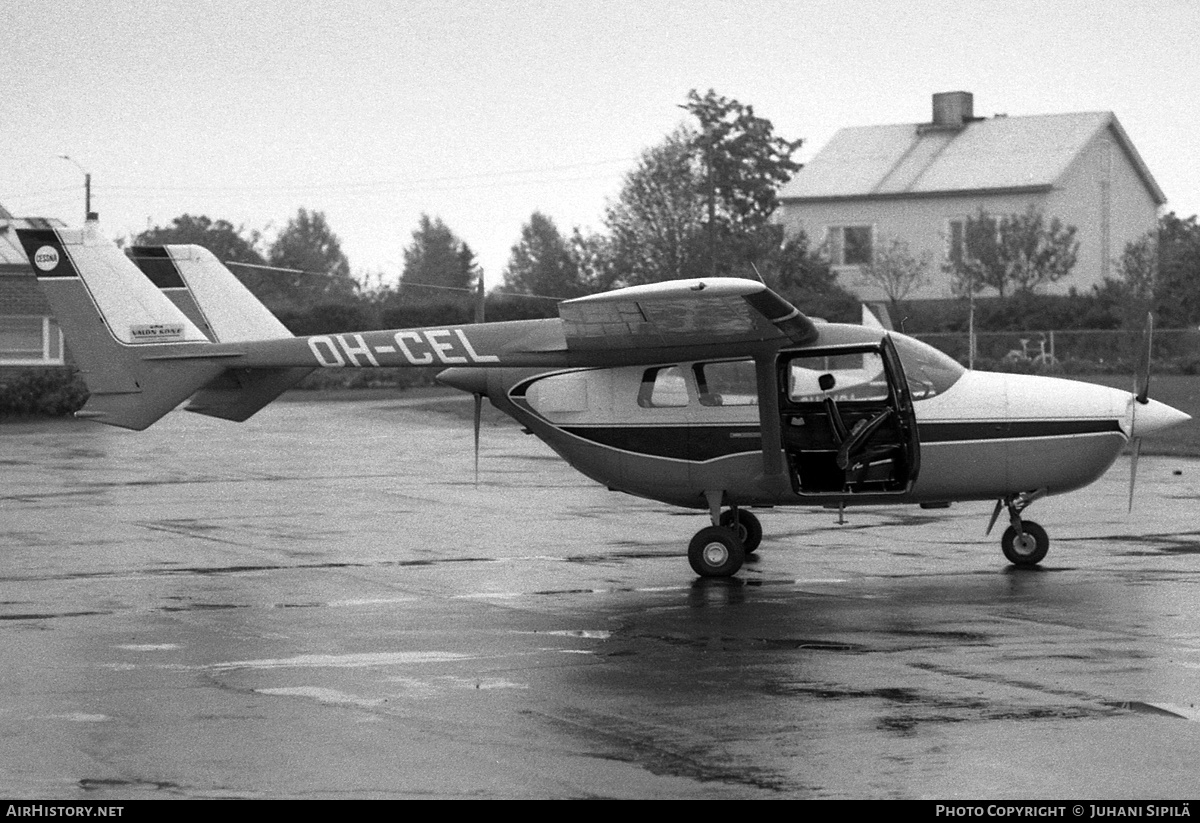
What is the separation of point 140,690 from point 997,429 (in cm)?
747

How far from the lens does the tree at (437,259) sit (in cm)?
10404

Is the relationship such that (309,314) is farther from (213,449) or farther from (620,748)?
(620,748)

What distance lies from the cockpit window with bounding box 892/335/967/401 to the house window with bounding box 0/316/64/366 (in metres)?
33.4

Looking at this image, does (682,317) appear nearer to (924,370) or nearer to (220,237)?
Answer: (924,370)

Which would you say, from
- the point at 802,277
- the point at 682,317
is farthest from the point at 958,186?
the point at 682,317

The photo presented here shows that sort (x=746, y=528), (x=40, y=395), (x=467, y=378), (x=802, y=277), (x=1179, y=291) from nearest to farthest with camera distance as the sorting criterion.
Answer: (x=467, y=378)
(x=746, y=528)
(x=40, y=395)
(x=1179, y=291)
(x=802, y=277)

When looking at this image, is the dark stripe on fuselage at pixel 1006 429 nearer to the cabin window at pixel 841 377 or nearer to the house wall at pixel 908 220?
the cabin window at pixel 841 377

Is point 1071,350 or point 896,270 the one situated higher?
point 896,270

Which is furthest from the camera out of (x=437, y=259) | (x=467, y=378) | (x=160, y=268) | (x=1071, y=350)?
(x=437, y=259)

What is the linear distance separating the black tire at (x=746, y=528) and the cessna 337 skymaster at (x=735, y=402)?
56 millimetres

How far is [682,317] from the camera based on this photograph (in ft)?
41.2

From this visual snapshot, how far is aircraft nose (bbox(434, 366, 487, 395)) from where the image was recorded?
1419cm

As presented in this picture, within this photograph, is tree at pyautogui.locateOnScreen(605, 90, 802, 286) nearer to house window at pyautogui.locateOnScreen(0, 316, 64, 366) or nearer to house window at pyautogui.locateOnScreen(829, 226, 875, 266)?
house window at pyautogui.locateOnScreen(829, 226, 875, 266)

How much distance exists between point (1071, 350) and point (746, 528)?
32.5 meters
